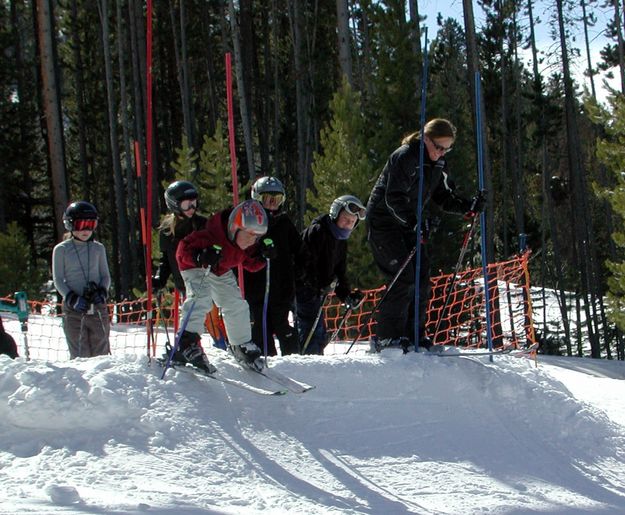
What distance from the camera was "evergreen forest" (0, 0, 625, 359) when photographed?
1683 centimetres

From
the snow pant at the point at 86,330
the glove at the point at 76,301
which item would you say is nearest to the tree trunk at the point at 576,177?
the snow pant at the point at 86,330

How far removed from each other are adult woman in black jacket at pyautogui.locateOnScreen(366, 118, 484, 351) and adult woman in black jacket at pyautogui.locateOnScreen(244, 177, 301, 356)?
73 cm

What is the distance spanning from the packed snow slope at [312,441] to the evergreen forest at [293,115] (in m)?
9.75

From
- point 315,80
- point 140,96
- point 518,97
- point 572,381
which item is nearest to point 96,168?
point 140,96

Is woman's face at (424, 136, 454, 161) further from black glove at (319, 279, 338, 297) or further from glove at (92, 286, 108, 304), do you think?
glove at (92, 286, 108, 304)

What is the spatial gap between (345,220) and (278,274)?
692 millimetres

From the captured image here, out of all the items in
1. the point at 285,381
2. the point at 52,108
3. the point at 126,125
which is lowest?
the point at 285,381

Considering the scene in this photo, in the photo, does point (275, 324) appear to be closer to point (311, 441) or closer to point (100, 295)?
point (100, 295)

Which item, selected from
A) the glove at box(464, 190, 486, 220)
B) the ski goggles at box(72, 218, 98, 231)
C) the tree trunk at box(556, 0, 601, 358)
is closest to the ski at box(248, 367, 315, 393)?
the glove at box(464, 190, 486, 220)

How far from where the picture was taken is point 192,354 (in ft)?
15.2

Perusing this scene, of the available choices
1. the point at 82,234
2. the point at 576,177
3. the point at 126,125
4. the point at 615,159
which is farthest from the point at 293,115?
Result: the point at 82,234

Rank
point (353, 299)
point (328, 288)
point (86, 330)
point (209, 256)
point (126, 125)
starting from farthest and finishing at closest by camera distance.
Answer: point (126, 125) < point (86, 330) < point (328, 288) < point (353, 299) < point (209, 256)

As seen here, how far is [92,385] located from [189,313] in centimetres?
78

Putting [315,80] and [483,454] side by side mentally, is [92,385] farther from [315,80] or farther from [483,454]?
[315,80]
